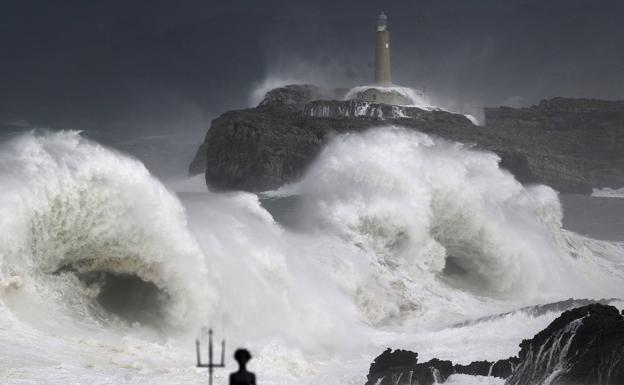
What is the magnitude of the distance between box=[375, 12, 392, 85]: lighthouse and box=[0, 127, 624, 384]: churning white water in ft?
203

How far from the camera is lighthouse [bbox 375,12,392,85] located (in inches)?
3706

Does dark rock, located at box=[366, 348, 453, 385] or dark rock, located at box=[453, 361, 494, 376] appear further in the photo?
dark rock, located at box=[453, 361, 494, 376]

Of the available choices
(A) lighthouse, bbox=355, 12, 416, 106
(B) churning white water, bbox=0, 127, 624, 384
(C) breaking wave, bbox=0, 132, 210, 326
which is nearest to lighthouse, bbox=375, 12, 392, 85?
(A) lighthouse, bbox=355, 12, 416, 106

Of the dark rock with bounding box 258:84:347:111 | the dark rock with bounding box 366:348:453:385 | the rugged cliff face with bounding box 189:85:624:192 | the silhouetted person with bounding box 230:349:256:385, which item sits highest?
the dark rock with bounding box 258:84:347:111

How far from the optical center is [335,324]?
21.5 meters

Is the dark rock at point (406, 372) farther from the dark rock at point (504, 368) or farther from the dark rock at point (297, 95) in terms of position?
the dark rock at point (297, 95)

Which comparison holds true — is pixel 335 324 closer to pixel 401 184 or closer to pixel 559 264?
pixel 401 184

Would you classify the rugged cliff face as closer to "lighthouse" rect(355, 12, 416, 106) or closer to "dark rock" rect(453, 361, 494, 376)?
"lighthouse" rect(355, 12, 416, 106)

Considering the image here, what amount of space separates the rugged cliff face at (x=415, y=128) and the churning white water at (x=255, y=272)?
2768cm

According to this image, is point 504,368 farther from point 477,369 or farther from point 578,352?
point 578,352

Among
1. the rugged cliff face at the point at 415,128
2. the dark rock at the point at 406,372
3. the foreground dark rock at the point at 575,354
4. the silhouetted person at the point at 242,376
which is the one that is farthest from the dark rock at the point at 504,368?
the rugged cliff face at the point at 415,128

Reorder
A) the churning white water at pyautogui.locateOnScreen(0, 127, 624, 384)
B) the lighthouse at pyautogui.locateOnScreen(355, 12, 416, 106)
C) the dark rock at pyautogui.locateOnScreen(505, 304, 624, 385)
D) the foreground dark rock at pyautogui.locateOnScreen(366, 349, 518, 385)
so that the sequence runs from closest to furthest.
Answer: the dark rock at pyautogui.locateOnScreen(505, 304, 624, 385), the foreground dark rock at pyautogui.locateOnScreen(366, 349, 518, 385), the churning white water at pyautogui.locateOnScreen(0, 127, 624, 384), the lighthouse at pyautogui.locateOnScreen(355, 12, 416, 106)

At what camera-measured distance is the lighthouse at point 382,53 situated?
94125mm

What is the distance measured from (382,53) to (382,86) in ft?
10.7
